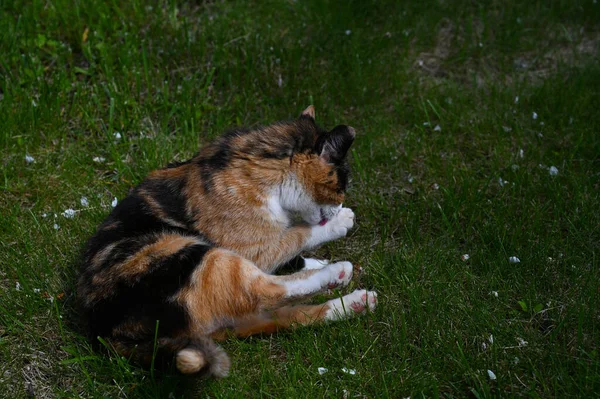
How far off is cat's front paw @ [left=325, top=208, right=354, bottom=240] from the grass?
0.20 meters

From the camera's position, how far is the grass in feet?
10.8

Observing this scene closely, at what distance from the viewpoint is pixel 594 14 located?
628 cm

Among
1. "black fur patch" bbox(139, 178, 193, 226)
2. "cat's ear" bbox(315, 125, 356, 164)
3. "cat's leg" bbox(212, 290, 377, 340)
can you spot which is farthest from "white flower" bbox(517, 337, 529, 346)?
"black fur patch" bbox(139, 178, 193, 226)

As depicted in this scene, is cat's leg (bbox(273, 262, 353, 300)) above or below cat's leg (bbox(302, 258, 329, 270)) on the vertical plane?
above

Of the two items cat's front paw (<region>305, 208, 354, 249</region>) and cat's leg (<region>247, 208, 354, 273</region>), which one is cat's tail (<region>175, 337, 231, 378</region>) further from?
cat's front paw (<region>305, 208, 354, 249</region>)

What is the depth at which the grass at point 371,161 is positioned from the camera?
10.8 ft

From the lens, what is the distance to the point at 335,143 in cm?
375

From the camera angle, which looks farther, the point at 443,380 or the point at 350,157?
the point at 350,157

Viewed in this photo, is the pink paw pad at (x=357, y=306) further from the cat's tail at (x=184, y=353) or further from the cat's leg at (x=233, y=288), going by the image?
the cat's tail at (x=184, y=353)

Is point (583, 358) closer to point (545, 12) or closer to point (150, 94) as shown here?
point (150, 94)

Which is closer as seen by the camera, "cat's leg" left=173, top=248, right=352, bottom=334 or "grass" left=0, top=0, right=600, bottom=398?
"cat's leg" left=173, top=248, right=352, bottom=334

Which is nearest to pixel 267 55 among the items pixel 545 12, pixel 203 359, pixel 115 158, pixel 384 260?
pixel 115 158

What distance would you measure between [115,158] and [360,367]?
242cm

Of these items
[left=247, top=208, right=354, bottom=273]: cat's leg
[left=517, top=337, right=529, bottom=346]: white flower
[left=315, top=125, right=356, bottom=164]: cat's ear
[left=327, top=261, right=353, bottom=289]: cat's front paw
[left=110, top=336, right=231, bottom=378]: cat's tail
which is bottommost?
[left=517, top=337, right=529, bottom=346]: white flower
